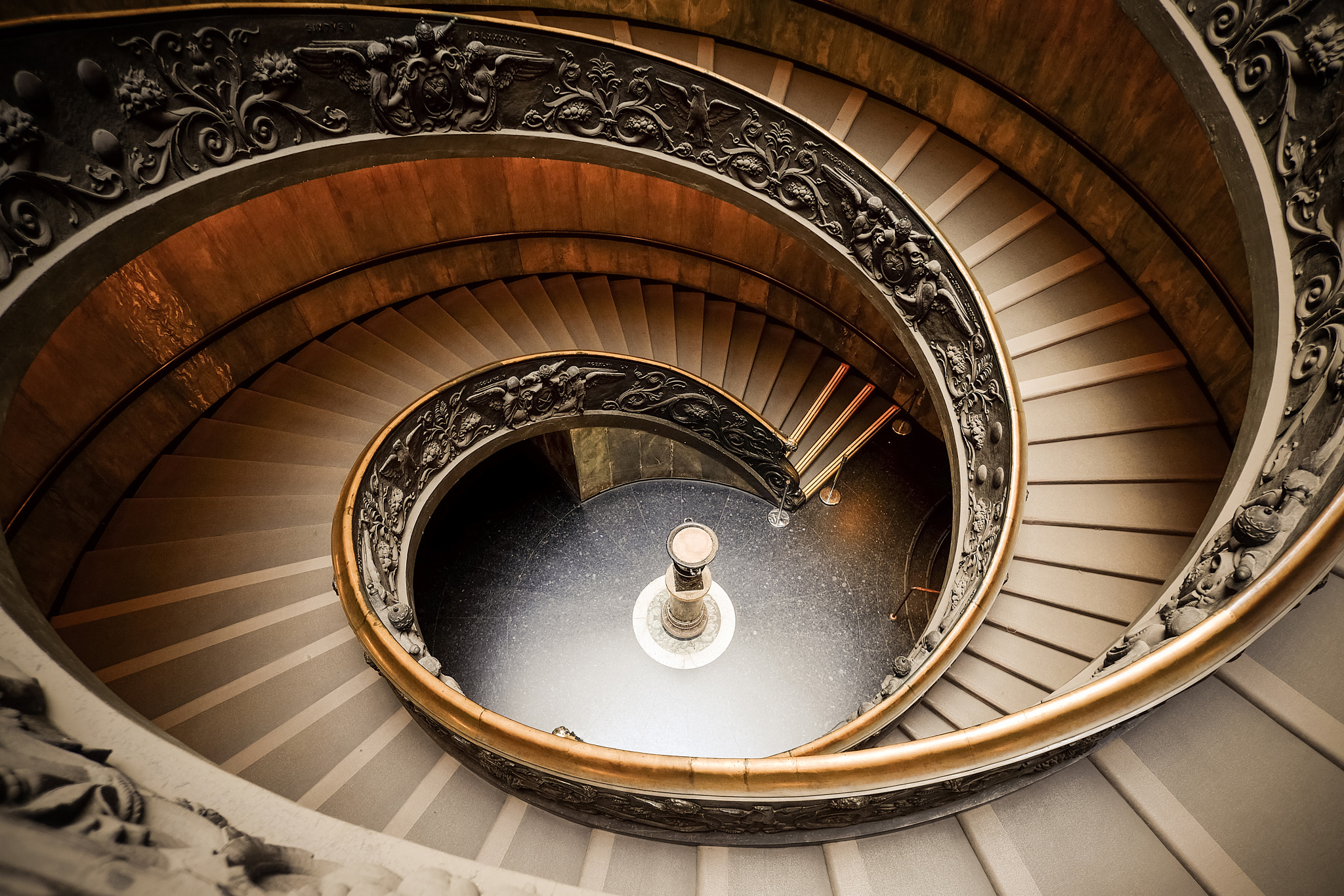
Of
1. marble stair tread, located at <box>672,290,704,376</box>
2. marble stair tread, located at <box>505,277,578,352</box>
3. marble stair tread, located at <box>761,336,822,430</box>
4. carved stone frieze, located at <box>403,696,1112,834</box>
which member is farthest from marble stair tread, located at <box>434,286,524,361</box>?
carved stone frieze, located at <box>403,696,1112,834</box>

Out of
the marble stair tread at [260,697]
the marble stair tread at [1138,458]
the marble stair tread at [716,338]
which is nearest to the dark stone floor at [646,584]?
the marble stair tread at [716,338]

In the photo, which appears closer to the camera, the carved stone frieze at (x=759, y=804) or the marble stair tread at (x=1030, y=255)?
the carved stone frieze at (x=759, y=804)

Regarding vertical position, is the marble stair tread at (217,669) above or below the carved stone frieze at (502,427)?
below

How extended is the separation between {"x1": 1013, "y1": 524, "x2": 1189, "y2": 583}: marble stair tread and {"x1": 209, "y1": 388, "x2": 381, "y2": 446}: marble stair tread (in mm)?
5767

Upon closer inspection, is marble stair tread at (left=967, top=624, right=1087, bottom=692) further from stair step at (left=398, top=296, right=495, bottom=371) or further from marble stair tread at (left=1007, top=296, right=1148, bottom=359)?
stair step at (left=398, top=296, right=495, bottom=371)

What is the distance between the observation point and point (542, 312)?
25.2ft

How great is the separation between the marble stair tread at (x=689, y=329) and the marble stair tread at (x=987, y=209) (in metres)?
3.22

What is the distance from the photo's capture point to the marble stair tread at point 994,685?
158 inches

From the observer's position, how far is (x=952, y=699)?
4.23 meters

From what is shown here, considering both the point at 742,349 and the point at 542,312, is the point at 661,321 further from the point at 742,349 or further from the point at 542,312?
the point at 542,312

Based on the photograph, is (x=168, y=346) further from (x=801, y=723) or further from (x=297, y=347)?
(x=801, y=723)

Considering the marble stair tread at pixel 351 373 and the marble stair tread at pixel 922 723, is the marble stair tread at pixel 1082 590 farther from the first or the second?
the marble stair tread at pixel 351 373

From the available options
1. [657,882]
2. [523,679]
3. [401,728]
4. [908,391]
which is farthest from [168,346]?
[908,391]

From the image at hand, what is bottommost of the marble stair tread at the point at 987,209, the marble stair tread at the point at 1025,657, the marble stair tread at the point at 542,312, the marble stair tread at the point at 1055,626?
the marble stair tread at the point at 1025,657
